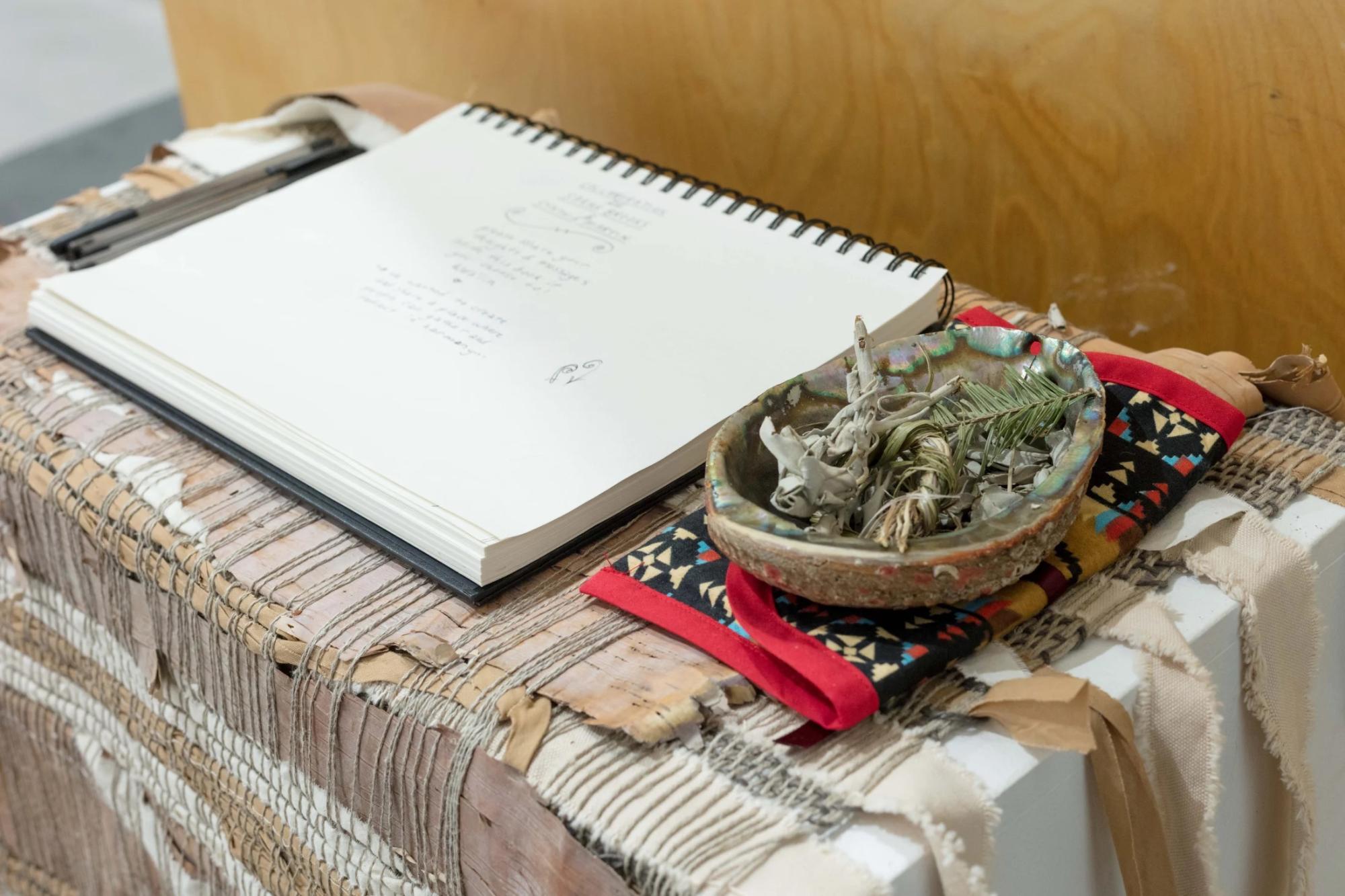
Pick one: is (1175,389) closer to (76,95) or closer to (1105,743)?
(1105,743)

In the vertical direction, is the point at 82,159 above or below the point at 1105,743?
below

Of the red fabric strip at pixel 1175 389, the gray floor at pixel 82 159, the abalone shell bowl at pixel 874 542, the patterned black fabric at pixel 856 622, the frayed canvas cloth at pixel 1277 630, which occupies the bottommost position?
the gray floor at pixel 82 159

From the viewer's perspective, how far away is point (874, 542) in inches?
17.1

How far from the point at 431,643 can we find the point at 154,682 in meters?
0.20

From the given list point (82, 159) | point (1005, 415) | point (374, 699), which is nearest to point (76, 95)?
point (82, 159)

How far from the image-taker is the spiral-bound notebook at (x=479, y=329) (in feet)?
1.81

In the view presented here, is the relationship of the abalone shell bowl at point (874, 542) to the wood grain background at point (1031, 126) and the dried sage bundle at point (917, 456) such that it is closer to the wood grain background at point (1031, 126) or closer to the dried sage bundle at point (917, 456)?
the dried sage bundle at point (917, 456)

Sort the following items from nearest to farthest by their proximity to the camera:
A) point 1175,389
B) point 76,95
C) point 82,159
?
1. point 1175,389
2. point 82,159
3. point 76,95

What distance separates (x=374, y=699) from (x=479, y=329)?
0.21 meters

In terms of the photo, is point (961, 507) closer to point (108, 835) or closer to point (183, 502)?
point (183, 502)

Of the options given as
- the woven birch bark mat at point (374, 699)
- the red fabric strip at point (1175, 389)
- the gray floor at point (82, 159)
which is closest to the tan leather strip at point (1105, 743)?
the woven birch bark mat at point (374, 699)
